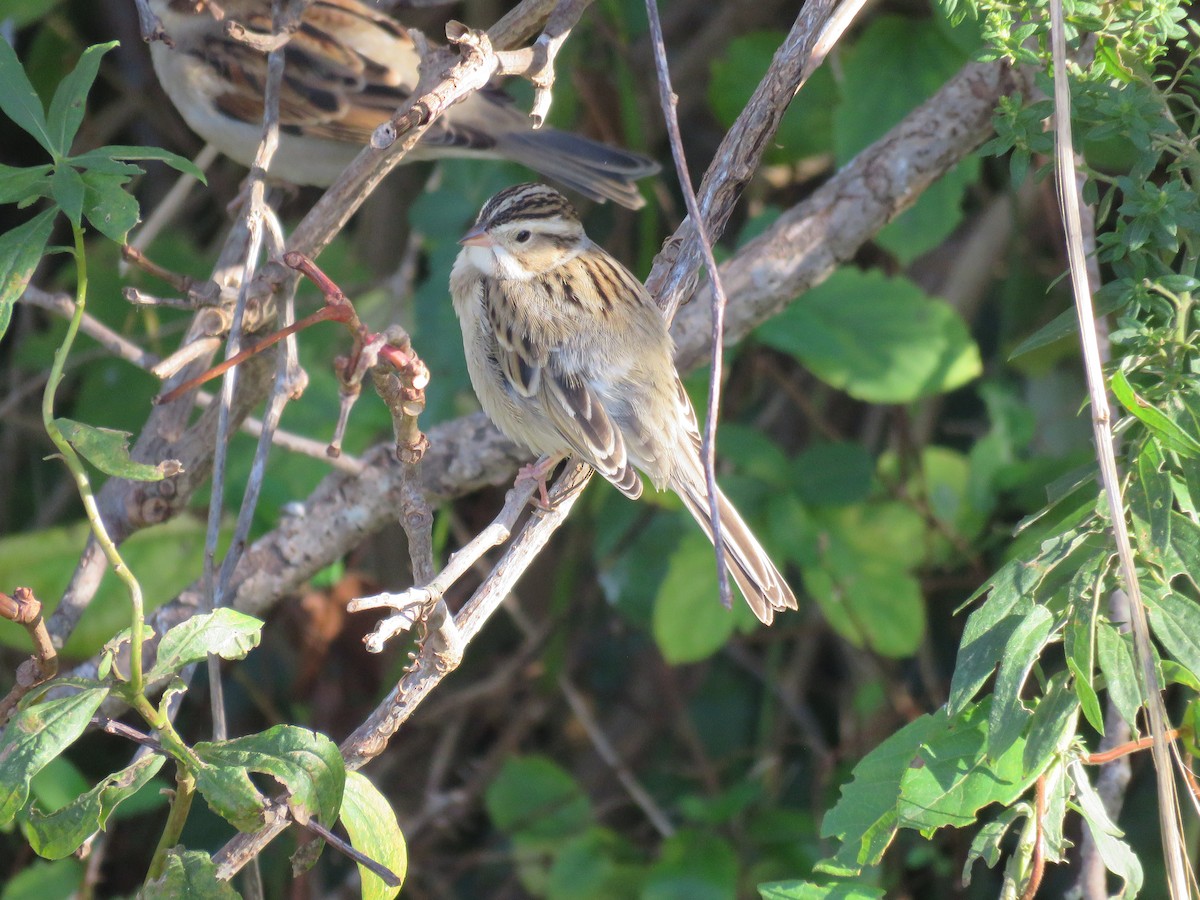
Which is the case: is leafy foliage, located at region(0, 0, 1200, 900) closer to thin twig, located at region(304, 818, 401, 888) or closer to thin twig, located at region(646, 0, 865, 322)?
thin twig, located at region(304, 818, 401, 888)

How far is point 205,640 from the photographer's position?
1582 millimetres

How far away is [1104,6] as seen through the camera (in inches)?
70.8

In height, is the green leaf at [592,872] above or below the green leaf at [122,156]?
below

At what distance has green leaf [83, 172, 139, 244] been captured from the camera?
1699 mm

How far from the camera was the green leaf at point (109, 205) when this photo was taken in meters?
1.70

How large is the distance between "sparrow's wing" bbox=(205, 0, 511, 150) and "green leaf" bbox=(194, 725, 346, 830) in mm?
2494

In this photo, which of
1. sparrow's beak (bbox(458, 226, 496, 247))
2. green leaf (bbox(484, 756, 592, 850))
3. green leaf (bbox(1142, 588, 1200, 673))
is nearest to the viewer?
green leaf (bbox(1142, 588, 1200, 673))

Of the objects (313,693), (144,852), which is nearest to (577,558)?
(313,693)

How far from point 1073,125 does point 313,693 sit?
299 cm

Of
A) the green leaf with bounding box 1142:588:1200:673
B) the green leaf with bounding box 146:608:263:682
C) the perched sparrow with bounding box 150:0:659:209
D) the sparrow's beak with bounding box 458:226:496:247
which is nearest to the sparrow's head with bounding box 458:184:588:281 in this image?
the sparrow's beak with bounding box 458:226:496:247

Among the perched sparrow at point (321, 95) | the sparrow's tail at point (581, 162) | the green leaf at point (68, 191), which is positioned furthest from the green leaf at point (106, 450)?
the perched sparrow at point (321, 95)

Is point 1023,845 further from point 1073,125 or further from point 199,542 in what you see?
point 199,542

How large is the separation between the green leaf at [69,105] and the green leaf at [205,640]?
70 centimetres

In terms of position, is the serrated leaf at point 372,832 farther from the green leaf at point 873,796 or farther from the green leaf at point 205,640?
the green leaf at point 873,796
